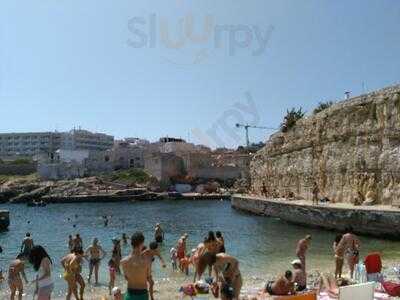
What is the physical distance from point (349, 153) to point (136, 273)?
33923 mm

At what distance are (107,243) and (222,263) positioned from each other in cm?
2534

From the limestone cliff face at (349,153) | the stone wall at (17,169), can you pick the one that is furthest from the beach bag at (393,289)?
the stone wall at (17,169)

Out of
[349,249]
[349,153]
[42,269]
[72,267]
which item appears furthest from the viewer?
[349,153]

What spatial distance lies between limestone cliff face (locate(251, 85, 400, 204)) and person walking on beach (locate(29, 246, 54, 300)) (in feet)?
92.6

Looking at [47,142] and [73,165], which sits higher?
[47,142]

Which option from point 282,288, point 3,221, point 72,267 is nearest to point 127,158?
point 3,221

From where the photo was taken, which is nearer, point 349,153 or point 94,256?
point 94,256

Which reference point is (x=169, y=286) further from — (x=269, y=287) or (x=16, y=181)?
(x=16, y=181)

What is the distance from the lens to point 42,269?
9.33 metres

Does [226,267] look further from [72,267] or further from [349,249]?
[349,249]

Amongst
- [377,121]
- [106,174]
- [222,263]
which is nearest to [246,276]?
[222,263]

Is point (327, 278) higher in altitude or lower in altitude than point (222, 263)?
lower

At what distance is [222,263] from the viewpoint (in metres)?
9.15

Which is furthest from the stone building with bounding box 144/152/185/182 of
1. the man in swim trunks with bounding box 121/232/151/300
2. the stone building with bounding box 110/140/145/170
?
the man in swim trunks with bounding box 121/232/151/300
